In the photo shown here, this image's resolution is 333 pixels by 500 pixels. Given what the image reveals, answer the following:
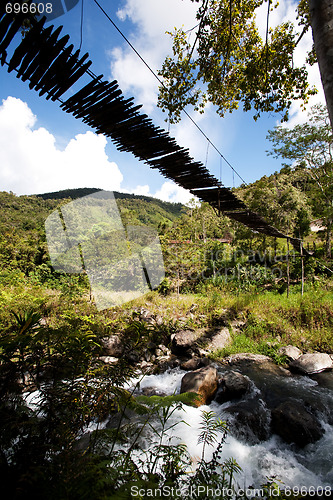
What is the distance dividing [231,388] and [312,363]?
179cm

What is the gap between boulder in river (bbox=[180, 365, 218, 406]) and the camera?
2953 mm

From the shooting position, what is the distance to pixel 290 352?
418 cm

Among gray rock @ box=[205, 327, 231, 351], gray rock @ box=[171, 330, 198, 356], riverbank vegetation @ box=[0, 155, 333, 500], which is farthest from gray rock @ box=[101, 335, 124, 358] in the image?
gray rock @ box=[205, 327, 231, 351]

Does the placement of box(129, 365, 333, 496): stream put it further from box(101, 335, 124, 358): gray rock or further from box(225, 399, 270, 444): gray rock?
box(101, 335, 124, 358): gray rock

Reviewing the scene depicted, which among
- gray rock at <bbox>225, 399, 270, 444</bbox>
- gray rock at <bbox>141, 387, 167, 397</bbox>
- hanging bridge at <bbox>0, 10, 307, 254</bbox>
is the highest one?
hanging bridge at <bbox>0, 10, 307, 254</bbox>

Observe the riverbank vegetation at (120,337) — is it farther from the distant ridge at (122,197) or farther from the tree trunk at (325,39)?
the distant ridge at (122,197)

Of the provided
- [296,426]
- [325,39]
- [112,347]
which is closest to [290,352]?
[296,426]

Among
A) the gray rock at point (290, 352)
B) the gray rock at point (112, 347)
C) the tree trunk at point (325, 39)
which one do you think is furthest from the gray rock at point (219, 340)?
the tree trunk at point (325, 39)

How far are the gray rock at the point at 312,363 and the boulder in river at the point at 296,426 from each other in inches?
54.0

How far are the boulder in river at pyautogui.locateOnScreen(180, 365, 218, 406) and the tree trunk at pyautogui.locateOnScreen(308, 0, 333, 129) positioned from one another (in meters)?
3.21

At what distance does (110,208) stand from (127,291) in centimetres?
351

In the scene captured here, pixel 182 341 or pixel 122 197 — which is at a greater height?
pixel 122 197

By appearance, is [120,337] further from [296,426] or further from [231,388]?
[231,388]

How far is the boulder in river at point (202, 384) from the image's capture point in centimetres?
295
